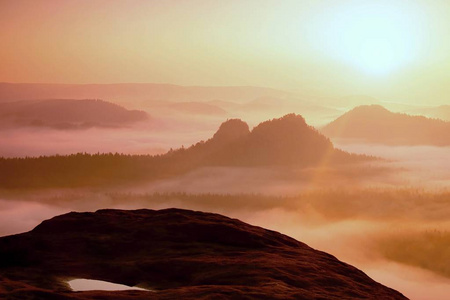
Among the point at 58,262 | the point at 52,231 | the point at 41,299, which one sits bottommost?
the point at 41,299

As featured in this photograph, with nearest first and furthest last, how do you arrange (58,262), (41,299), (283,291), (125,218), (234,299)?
(41,299) < (234,299) < (283,291) < (58,262) < (125,218)

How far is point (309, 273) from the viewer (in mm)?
16594

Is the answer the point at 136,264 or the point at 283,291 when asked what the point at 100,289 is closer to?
the point at 136,264

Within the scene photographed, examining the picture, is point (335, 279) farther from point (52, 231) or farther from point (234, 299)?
point (52, 231)

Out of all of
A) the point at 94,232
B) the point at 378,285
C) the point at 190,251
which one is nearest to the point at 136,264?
the point at 190,251

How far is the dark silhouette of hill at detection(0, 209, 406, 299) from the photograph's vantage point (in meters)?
14.0

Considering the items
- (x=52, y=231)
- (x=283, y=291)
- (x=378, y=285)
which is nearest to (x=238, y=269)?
(x=283, y=291)

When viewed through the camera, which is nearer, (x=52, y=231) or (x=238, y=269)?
(x=238, y=269)

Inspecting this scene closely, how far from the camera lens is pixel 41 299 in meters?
12.1

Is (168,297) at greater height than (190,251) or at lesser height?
lesser

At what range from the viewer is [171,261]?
16.7m

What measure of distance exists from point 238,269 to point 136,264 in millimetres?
3031

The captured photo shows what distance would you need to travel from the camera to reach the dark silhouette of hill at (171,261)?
45.8 feet

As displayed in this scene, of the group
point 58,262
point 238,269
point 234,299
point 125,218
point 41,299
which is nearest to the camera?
point 41,299
